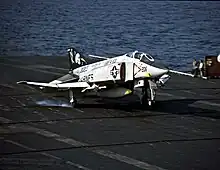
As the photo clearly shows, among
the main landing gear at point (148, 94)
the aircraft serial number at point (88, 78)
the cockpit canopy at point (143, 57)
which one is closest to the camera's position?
the main landing gear at point (148, 94)

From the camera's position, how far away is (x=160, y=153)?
24.4m

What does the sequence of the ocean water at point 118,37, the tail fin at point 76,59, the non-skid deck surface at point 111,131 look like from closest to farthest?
the non-skid deck surface at point 111,131, the tail fin at point 76,59, the ocean water at point 118,37

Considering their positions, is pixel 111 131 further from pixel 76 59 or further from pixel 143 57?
pixel 76 59

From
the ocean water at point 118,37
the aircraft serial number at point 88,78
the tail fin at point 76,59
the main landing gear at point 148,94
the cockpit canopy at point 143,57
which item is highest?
the cockpit canopy at point 143,57

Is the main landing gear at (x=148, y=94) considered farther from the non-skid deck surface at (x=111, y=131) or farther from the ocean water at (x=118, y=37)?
the ocean water at (x=118, y=37)

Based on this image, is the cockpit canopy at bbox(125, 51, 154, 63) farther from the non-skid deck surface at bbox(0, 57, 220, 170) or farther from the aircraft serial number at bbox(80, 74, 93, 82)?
the non-skid deck surface at bbox(0, 57, 220, 170)

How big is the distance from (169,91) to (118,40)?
180ft

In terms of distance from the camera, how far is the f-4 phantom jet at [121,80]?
3356 cm

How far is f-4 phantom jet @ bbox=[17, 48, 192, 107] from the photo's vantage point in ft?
110

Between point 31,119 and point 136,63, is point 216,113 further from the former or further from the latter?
point 31,119

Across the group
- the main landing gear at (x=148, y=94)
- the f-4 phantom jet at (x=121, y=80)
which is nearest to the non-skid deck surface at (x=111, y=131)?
the main landing gear at (x=148, y=94)

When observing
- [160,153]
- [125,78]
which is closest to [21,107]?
[125,78]

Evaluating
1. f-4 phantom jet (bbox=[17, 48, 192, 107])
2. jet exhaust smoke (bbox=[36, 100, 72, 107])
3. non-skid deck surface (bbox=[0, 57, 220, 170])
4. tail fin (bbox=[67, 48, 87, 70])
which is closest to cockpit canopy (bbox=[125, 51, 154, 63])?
f-4 phantom jet (bbox=[17, 48, 192, 107])

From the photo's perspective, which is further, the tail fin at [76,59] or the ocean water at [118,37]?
the ocean water at [118,37]
